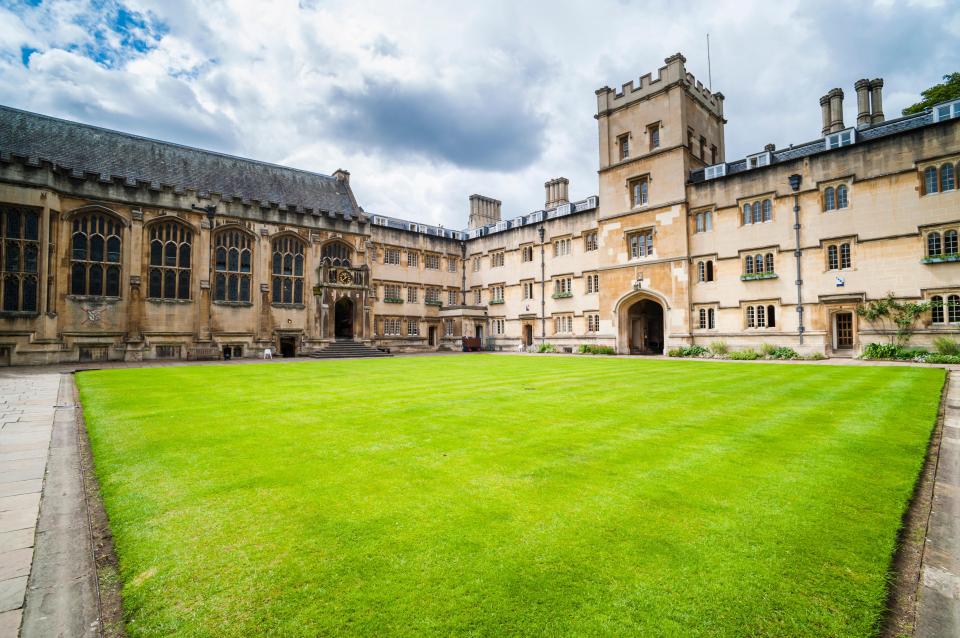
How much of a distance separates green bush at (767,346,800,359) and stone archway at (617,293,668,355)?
7.03 m

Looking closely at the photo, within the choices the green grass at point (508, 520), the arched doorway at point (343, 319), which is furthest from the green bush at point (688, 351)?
the arched doorway at point (343, 319)

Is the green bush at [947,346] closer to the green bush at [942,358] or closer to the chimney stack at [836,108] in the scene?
the green bush at [942,358]

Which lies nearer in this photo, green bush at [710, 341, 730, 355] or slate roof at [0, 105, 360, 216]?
slate roof at [0, 105, 360, 216]

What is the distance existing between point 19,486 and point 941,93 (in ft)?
147

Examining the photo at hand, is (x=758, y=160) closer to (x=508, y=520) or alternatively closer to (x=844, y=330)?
(x=844, y=330)

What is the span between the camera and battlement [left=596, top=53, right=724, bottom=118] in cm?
3145

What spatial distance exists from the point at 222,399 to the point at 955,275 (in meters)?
30.8

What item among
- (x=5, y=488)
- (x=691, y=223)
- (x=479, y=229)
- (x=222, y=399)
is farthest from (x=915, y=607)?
(x=479, y=229)

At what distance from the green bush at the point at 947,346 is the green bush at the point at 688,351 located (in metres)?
10.1

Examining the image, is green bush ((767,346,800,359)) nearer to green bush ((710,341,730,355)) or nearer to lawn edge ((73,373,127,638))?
green bush ((710,341,730,355))

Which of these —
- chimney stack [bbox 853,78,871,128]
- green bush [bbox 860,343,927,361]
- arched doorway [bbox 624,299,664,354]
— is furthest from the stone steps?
chimney stack [bbox 853,78,871,128]

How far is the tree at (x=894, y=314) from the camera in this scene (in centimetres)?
2264

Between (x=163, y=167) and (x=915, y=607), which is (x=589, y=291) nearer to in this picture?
(x=163, y=167)

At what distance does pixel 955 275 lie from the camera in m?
21.8
